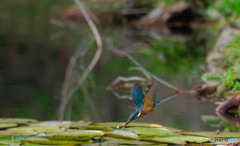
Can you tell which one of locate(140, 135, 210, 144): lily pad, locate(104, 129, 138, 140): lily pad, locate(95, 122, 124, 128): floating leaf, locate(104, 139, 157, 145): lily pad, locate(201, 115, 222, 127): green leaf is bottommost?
locate(104, 139, 157, 145): lily pad

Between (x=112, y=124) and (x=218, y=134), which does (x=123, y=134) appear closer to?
(x=112, y=124)

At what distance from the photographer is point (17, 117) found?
128 inches

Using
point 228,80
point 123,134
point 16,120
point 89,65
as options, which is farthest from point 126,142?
point 89,65

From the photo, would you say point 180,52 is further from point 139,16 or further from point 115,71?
point 139,16

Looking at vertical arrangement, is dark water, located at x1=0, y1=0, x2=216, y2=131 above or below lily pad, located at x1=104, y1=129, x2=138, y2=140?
above

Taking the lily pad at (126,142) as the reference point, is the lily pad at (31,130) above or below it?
above

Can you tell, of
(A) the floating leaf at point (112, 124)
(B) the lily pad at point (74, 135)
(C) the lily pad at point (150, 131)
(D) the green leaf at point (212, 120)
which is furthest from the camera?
(D) the green leaf at point (212, 120)

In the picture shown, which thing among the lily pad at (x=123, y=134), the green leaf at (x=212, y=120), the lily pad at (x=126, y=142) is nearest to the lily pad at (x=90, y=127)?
the lily pad at (x=123, y=134)

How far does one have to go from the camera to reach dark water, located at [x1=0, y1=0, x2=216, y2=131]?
3475 mm

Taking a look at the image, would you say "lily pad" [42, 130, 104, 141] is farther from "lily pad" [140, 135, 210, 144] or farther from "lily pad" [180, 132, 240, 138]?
"lily pad" [180, 132, 240, 138]

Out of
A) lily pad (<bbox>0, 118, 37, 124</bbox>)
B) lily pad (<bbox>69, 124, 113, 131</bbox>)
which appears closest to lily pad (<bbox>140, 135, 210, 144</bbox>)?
lily pad (<bbox>69, 124, 113, 131</bbox>)

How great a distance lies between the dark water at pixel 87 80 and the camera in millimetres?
3475

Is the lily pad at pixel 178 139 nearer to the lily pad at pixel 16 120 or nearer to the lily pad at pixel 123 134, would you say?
the lily pad at pixel 123 134

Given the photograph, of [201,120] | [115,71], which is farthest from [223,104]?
[115,71]
